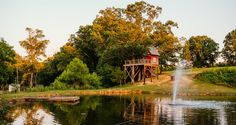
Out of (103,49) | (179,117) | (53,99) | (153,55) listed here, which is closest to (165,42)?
(153,55)

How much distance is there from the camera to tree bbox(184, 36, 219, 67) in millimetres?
106562

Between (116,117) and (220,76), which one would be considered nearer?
(116,117)

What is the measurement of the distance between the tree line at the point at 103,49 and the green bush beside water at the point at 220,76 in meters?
12.3

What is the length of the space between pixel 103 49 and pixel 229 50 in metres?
45.0

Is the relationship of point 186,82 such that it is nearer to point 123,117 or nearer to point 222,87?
point 222,87

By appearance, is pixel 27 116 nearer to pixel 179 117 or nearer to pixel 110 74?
pixel 179 117

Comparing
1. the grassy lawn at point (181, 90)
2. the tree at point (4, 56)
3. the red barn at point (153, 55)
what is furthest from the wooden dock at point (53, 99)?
the red barn at point (153, 55)

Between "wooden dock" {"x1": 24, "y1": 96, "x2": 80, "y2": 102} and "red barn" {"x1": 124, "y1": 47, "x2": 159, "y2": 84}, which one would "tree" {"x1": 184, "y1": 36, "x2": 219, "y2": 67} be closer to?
"red barn" {"x1": 124, "y1": 47, "x2": 159, "y2": 84}

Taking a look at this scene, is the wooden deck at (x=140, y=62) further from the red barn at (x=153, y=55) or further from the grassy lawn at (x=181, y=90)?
the grassy lawn at (x=181, y=90)

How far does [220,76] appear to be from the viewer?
7069cm

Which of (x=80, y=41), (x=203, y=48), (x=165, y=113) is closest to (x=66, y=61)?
(x=80, y=41)

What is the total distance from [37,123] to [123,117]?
284 inches

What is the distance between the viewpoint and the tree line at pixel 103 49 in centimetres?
A: 6846

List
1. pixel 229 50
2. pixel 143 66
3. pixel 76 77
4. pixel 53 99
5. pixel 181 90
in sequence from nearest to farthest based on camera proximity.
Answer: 1. pixel 53 99
2. pixel 181 90
3. pixel 76 77
4. pixel 143 66
5. pixel 229 50
